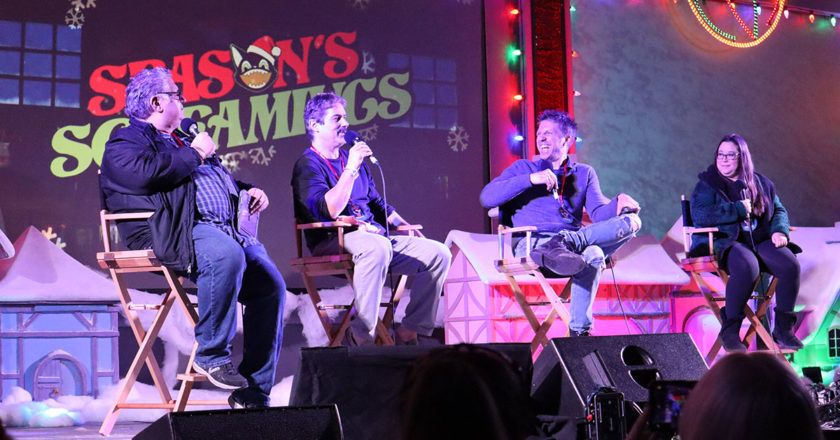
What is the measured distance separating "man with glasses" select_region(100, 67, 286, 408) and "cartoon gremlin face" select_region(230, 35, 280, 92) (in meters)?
1.50

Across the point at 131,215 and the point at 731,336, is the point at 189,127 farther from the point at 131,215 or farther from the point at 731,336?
the point at 731,336

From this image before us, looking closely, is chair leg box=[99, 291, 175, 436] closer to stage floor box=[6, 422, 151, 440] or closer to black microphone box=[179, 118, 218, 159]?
stage floor box=[6, 422, 151, 440]

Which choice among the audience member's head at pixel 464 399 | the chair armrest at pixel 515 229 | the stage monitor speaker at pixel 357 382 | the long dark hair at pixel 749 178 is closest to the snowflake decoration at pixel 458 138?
the chair armrest at pixel 515 229

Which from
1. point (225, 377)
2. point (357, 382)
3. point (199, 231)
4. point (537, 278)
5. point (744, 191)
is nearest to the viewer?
point (357, 382)

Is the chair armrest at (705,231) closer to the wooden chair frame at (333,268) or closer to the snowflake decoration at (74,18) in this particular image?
the wooden chair frame at (333,268)

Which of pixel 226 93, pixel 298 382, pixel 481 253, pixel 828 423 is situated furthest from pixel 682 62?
pixel 298 382

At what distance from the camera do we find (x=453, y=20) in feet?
19.1

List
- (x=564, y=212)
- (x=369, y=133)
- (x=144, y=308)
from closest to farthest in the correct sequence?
1. (x=144, y=308)
2. (x=564, y=212)
3. (x=369, y=133)

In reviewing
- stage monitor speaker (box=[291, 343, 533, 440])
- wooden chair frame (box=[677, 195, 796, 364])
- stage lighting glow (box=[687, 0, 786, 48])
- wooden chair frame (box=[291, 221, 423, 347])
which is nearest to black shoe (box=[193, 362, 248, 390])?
wooden chair frame (box=[291, 221, 423, 347])

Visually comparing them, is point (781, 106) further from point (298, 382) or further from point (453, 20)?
point (298, 382)

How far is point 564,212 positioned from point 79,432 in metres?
2.49

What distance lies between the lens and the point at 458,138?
5.73 metres

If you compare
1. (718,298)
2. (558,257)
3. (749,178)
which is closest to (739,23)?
(749,178)

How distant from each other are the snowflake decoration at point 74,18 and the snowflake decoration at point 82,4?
0.02 metres
